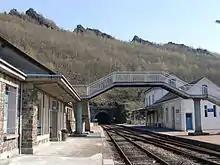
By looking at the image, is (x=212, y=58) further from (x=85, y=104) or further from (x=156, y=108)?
(x=85, y=104)

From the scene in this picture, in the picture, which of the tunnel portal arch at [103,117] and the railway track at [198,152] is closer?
the railway track at [198,152]

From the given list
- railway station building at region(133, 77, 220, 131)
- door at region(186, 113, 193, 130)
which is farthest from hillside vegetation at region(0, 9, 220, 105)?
door at region(186, 113, 193, 130)

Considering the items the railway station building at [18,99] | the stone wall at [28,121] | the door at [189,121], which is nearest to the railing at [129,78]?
the door at [189,121]

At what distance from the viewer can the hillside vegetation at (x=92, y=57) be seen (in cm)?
9619

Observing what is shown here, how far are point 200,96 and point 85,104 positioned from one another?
36.9ft

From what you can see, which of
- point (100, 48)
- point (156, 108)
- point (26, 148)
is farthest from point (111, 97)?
point (26, 148)

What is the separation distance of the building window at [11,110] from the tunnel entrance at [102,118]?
75.7m

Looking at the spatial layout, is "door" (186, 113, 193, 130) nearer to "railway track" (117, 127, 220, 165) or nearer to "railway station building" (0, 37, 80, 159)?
"railway track" (117, 127, 220, 165)

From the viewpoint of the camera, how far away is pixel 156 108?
55.7 metres

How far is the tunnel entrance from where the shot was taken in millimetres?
89938

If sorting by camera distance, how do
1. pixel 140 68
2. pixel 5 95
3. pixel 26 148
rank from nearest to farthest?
1. pixel 5 95
2. pixel 26 148
3. pixel 140 68

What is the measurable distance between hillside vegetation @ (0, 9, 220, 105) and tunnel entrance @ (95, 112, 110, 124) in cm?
766

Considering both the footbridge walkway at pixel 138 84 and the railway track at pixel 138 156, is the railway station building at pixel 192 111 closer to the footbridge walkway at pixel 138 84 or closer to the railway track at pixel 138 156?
the footbridge walkway at pixel 138 84

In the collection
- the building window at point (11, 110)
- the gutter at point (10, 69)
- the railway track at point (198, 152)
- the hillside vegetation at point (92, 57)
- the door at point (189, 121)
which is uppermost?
the hillside vegetation at point (92, 57)
